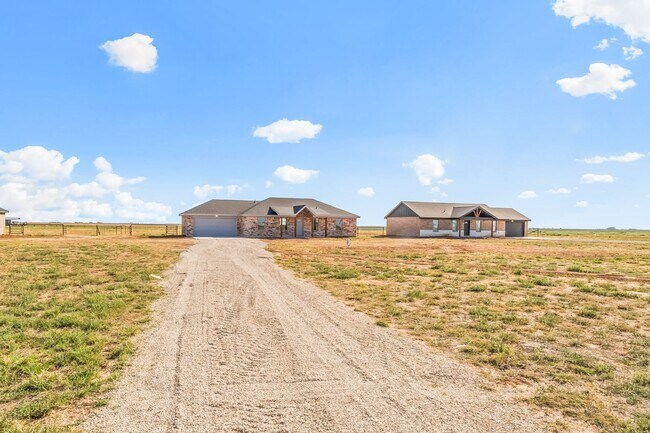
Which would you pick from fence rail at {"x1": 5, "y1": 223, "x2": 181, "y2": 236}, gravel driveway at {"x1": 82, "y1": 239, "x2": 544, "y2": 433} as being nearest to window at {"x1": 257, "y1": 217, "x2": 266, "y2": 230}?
fence rail at {"x1": 5, "y1": 223, "x2": 181, "y2": 236}

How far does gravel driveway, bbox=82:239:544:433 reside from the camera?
→ 4270 millimetres

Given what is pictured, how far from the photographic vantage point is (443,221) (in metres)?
55.4

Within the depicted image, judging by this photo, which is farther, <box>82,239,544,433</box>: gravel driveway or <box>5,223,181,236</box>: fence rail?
<box>5,223,181,236</box>: fence rail

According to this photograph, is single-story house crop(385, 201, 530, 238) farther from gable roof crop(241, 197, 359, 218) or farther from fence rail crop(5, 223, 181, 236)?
fence rail crop(5, 223, 181, 236)

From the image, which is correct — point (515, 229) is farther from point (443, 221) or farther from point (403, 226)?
point (403, 226)

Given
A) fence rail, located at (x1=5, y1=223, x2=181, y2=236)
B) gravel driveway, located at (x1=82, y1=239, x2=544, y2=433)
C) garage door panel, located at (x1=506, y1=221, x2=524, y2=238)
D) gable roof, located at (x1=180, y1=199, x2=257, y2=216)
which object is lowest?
gravel driveway, located at (x1=82, y1=239, x2=544, y2=433)

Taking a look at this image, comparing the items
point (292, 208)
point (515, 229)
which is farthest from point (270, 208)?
point (515, 229)

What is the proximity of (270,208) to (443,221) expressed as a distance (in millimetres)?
25109

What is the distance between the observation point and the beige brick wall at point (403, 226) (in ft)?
179

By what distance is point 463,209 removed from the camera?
57.1 metres

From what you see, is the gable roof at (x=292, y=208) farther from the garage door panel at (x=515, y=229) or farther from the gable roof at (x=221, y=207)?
the garage door panel at (x=515, y=229)

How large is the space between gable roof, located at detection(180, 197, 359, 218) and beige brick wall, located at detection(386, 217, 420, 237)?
886 centimetres

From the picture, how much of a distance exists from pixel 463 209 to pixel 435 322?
51.9 m

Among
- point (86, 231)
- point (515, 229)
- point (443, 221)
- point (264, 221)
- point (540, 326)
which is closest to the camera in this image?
point (540, 326)
